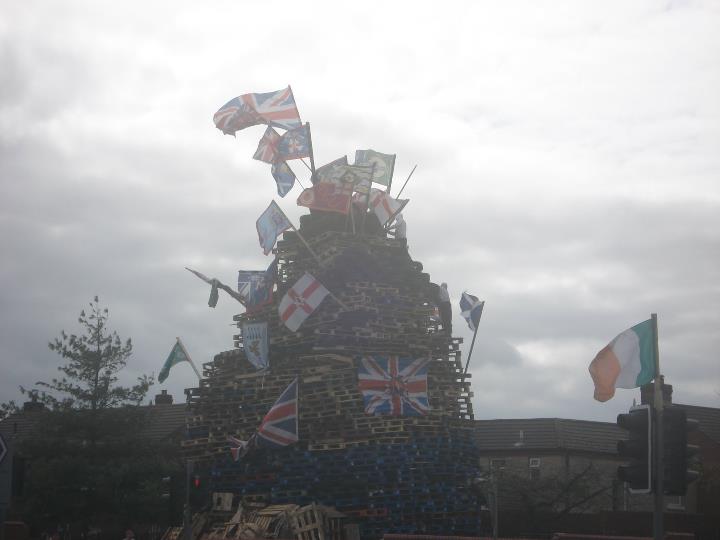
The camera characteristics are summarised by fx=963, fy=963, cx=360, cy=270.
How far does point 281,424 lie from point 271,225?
6.88 m

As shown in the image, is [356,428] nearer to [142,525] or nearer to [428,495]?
[428,495]

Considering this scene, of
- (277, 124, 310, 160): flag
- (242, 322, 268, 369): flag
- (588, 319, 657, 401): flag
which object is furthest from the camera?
(277, 124, 310, 160): flag

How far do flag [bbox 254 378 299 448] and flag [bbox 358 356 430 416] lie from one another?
7.43 ft

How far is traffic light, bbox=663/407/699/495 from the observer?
12.9 metres

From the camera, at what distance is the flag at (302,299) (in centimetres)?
3016

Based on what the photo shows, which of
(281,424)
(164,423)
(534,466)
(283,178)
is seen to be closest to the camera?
(281,424)

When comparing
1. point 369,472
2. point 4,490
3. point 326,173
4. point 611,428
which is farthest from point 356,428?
point 611,428

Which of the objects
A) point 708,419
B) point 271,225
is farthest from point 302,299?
point 708,419

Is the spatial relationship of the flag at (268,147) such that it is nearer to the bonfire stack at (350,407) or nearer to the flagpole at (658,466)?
the bonfire stack at (350,407)

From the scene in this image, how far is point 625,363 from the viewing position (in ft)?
51.3

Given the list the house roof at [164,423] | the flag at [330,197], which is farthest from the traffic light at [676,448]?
the house roof at [164,423]

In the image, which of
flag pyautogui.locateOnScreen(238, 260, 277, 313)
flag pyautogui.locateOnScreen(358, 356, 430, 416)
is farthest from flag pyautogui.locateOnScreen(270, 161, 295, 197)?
flag pyautogui.locateOnScreen(358, 356, 430, 416)

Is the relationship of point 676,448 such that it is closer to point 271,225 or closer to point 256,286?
A: point 271,225

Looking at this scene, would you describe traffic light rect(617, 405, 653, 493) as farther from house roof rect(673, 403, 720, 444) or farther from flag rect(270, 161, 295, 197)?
house roof rect(673, 403, 720, 444)
